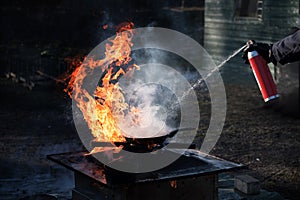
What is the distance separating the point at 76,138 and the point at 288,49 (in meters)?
5.36

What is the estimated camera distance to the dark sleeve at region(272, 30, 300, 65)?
188 inches

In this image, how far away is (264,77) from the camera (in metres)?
4.80

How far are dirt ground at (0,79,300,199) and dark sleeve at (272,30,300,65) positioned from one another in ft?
8.40

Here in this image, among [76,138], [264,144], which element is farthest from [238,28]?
[76,138]

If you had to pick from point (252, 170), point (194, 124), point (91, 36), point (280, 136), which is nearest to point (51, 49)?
point (91, 36)

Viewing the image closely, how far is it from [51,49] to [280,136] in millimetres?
10580

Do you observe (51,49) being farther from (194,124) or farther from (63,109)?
(194,124)

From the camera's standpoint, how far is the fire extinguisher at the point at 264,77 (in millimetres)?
4789

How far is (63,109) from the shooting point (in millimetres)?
11477

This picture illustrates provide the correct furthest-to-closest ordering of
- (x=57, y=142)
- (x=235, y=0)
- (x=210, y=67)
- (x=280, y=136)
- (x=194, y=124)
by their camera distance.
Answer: (x=210, y=67) < (x=235, y=0) < (x=194, y=124) < (x=280, y=136) < (x=57, y=142)

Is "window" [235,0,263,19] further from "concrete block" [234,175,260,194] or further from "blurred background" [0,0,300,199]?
"concrete block" [234,175,260,194]

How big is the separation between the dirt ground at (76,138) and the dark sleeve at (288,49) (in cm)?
256

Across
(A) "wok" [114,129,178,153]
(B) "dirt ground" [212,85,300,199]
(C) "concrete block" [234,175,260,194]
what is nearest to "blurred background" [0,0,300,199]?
(B) "dirt ground" [212,85,300,199]

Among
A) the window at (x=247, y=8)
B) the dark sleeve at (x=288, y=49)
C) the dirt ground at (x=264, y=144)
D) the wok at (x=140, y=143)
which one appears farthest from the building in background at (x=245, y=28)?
the wok at (x=140, y=143)
